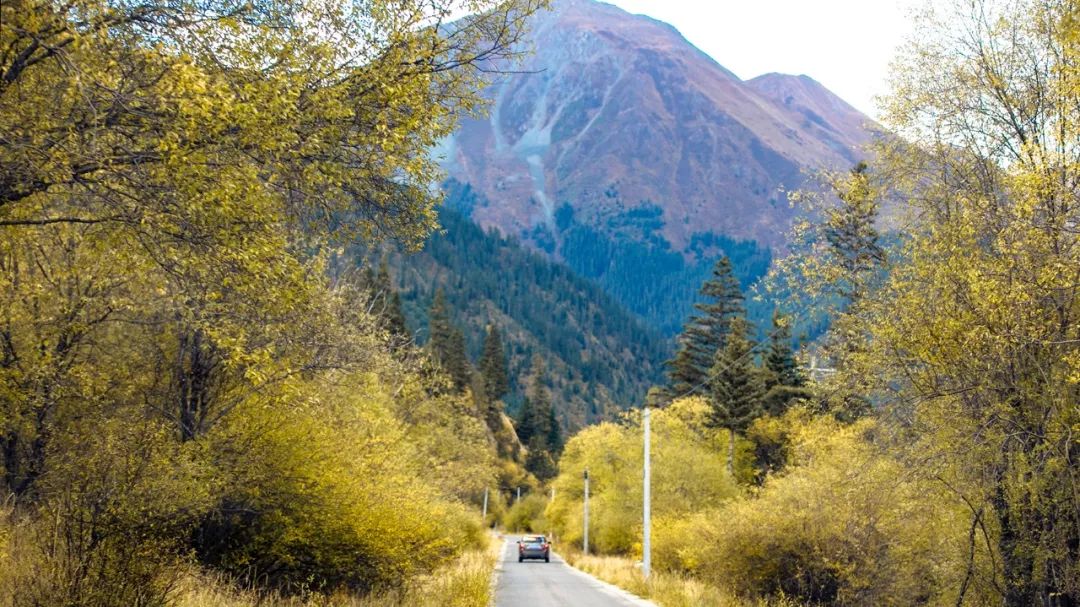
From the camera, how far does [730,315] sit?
63.9m

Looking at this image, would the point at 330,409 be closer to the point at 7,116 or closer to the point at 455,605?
the point at 455,605

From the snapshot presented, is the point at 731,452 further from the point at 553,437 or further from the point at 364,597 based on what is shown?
the point at 553,437

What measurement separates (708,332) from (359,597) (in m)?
51.2

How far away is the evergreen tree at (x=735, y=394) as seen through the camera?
4875cm

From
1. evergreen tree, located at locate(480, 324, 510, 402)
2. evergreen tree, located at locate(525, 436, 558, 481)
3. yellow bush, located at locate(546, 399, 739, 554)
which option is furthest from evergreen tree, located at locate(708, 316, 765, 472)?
evergreen tree, located at locate(525, 436, 558, 481)

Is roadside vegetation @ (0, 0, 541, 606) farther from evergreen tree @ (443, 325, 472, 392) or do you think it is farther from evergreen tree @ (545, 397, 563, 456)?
evergreen tree @ (545, 397, 563, 456)

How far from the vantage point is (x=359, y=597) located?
15.1 metres

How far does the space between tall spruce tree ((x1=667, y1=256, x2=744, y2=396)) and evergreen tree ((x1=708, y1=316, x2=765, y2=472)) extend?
37.7 feet

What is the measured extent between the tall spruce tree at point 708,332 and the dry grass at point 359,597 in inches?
1657

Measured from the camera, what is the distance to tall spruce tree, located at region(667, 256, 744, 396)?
62500mm

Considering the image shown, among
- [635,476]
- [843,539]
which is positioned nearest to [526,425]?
[635,476]

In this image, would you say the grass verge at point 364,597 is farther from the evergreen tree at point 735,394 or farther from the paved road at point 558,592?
the evergreen tree at point 735,394

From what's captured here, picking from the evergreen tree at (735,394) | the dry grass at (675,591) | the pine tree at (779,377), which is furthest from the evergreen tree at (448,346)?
the dry grass at (675,591)

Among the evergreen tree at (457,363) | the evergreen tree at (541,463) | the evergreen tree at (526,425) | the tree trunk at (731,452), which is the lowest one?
the evergreen tree at (541,463)
